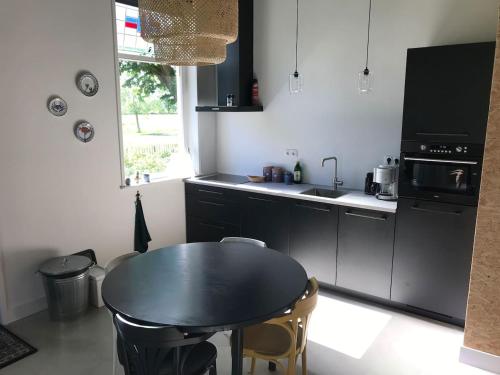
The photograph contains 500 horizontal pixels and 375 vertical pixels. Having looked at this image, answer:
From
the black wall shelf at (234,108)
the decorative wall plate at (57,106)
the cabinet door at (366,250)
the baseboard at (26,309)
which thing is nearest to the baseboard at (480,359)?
the cabinet door at (366,250)

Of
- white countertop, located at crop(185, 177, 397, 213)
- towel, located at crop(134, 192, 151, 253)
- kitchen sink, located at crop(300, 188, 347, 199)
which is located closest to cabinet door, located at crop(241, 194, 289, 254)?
white countertop, located at crop(185, 177, 397, 213)

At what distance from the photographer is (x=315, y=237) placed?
3.63m

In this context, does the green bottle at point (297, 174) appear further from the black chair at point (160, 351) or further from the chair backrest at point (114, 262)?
the black chair at point (160, 351)

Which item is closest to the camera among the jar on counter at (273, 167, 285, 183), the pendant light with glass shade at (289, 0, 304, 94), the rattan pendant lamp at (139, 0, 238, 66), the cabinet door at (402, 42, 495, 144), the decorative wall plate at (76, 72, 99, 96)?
the rattan pendant lamp at (139, 0, 238, 66)

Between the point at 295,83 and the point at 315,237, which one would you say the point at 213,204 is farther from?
the point at 295,83

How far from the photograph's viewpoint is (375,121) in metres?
3.69

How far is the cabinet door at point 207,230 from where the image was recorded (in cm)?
424

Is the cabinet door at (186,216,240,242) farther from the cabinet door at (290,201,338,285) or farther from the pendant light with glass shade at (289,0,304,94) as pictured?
the pendant light with glass shade at (289,0,304,94)

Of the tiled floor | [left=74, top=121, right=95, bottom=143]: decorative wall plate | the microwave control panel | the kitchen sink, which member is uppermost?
[left=74, top=121, right=95, bottom=143]: decorative wall plate

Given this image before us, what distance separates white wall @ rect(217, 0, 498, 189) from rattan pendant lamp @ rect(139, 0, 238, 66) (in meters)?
2.02

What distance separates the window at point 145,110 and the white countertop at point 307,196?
1.43 ft

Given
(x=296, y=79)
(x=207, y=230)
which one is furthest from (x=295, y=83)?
(x=207, y=230)

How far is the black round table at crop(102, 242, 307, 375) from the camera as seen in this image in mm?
1765

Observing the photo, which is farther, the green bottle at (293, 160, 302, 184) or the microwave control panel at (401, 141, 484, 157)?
the green bottle at (293, 160, 302, 184)
